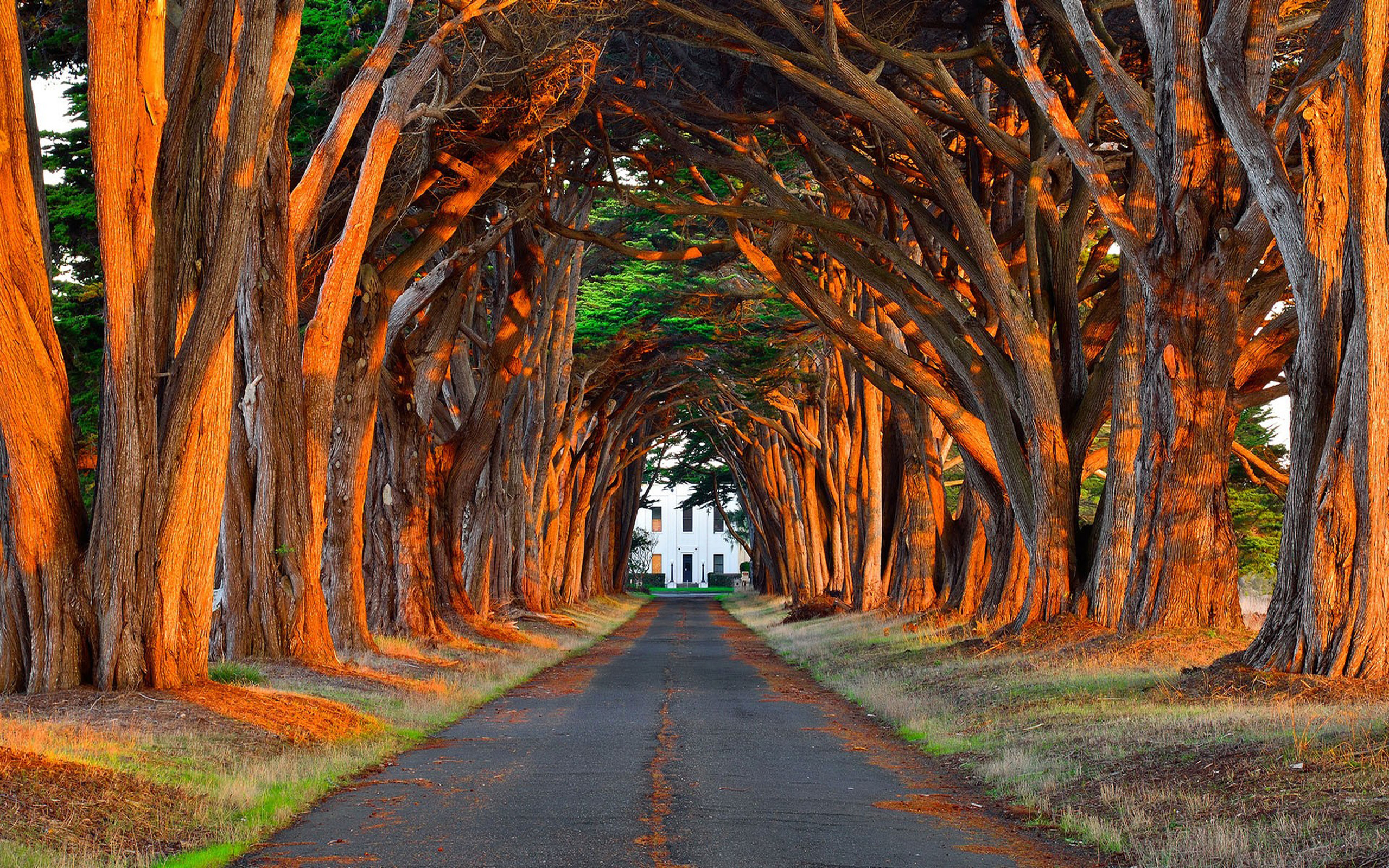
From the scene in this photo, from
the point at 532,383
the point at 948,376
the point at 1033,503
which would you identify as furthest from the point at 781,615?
the point at 1033,503

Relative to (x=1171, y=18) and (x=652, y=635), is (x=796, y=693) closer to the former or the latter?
(x=1171, y=18)

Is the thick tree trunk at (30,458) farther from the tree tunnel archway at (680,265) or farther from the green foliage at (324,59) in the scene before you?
the green foliage at (324,59)

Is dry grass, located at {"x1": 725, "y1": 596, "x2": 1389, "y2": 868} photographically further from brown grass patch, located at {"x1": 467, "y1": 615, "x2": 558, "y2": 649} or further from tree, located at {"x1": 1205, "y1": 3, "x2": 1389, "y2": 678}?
brown grass patch, located at {"x1": 467, "y1": 615, "x2": 558, "y2": 649}

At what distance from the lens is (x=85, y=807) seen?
267 inches

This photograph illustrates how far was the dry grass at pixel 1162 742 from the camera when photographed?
659 cm

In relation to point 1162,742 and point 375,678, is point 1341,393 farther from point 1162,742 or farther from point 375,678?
point 375,678

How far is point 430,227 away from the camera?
1861cm

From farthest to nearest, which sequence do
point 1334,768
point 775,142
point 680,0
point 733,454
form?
point 733,454
point 775,142
point 680,0
point 1334,768

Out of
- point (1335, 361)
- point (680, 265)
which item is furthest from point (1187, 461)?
point (680, 265)

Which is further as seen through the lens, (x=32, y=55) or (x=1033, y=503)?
(x=1033, y=503)

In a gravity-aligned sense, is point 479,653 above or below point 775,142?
below

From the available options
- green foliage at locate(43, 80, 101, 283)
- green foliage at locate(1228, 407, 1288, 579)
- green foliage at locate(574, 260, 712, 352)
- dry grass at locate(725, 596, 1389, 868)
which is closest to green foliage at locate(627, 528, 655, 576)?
green foliage at locate(1228, 407, 1288, 579)

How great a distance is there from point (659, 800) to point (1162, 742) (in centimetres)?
324

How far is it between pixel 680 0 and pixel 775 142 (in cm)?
580
